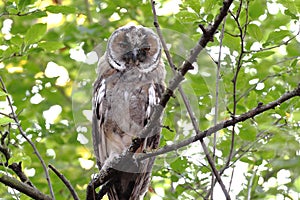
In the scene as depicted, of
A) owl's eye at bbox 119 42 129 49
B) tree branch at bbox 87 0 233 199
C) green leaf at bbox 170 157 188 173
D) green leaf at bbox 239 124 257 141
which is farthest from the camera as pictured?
owl's eye at bbox 119 42 129 49

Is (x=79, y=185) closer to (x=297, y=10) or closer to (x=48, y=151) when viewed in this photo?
(x=48, y=151)

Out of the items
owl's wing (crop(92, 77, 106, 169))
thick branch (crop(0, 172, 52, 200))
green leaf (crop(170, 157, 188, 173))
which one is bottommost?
thick branch (crop(0, 172, 52, 200))

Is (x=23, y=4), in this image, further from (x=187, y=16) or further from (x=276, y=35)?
(x=276, y=35)

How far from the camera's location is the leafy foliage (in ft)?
11.8

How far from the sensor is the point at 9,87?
4918 millimetres

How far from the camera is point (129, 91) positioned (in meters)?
4.11

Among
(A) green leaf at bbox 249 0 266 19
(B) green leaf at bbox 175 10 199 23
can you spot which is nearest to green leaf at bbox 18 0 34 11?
(B) green leaf at bbox 175 10 199 23

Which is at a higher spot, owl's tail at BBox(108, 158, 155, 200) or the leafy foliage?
the leafy foliage

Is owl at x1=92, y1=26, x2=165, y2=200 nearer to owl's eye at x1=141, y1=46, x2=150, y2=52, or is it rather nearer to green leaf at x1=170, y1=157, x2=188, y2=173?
owl's eye at x1=141, y1=46, x2=150, y2=52

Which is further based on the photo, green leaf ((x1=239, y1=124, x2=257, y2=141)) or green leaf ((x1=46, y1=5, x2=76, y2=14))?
green leaf ((x1=239, y1=124, x2=257, y2=141))

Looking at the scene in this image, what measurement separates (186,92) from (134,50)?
Result: 20.9 inches

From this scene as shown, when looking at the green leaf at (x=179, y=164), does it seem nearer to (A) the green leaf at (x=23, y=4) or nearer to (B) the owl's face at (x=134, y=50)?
(B) the owl's face at (x=134, y=50)

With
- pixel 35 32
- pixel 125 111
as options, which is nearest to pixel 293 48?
pixel 125 111

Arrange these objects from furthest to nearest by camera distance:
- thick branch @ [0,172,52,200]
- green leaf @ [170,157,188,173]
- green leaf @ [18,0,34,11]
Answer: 1. green leaf @ [170,157,188,173]
2. green leaf @ [18,0,34,11]
3. thick branch @ [0,172,52,200]
